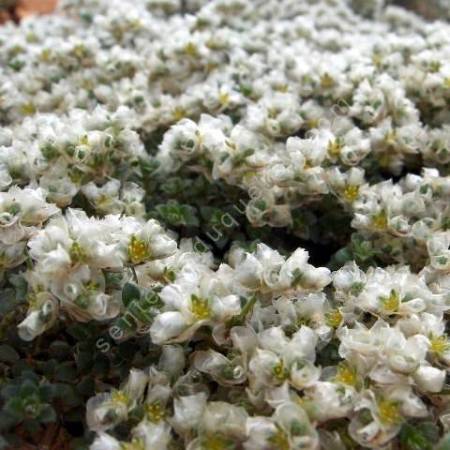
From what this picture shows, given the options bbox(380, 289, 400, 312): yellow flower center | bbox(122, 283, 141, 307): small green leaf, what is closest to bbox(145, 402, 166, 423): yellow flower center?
bbox(122, 283, 141, 307): small green leaf

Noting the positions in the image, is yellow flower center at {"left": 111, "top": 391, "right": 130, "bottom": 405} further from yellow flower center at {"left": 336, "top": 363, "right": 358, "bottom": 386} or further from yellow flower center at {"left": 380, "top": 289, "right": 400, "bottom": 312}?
yellow flower center at {"left": 380, "top": 289, "right": 400, "bottom": 312}

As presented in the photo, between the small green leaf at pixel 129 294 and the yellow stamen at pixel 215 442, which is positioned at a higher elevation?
the small green leaf at pixel 129 294

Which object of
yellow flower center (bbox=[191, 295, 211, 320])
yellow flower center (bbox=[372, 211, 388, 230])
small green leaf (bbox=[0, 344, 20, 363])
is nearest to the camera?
yellow flower center (bbox=[191, 295, 211, 320])

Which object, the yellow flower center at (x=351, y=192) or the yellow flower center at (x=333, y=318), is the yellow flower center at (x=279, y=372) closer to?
the yellow flower center at (x=333, y=318)

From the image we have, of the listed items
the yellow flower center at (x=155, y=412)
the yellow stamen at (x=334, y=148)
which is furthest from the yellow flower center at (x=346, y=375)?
the yellow stamen at (x=334, y=148)

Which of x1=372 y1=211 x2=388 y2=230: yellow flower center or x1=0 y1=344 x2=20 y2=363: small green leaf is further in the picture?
x1=372 y1=211 x2=388 y2=230: yellow flower center

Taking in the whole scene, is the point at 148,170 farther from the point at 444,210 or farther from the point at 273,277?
the point at 444,210

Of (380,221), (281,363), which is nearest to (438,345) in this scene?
(281,363)

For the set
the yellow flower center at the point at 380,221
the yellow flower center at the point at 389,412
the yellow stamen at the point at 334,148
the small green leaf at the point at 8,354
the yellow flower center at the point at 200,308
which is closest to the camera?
the yellow flower center at the point at 389,412

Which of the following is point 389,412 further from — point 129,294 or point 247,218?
point 247,218
